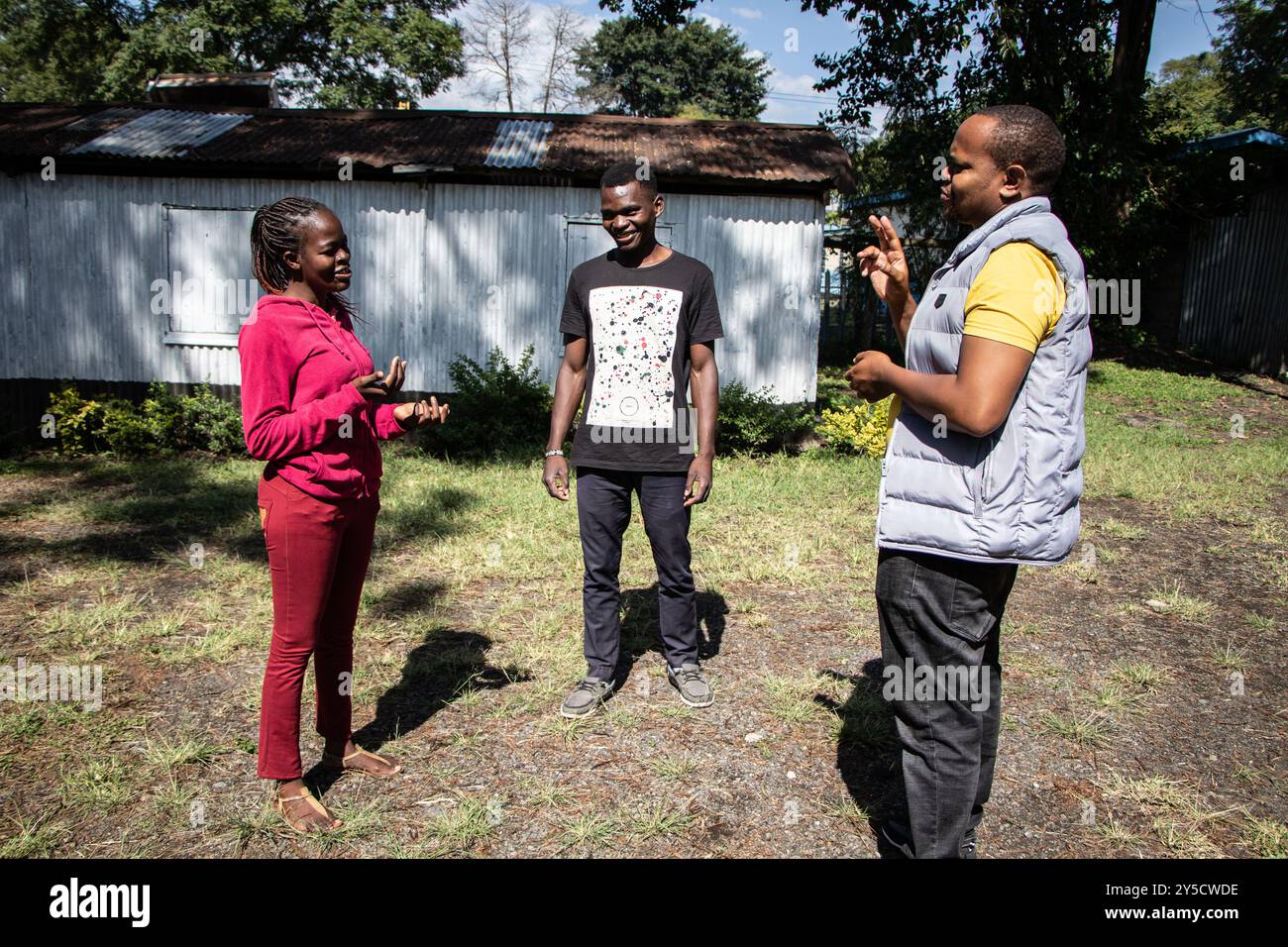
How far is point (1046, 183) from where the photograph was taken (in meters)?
2.20

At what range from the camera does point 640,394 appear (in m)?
3.62

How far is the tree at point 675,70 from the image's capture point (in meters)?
44.9

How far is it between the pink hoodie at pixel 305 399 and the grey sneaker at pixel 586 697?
1.43 meters

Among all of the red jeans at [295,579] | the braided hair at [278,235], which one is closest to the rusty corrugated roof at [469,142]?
the braided hair at [278,235]

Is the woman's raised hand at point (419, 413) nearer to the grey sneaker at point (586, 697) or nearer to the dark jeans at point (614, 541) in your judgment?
the dark jeans at point (614, 541)

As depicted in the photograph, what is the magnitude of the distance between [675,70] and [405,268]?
40248mm

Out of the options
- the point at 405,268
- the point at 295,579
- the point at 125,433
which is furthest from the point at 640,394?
the point at 125,433

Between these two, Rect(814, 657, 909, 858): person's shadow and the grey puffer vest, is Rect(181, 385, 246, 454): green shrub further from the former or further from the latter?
the grey puffer vest

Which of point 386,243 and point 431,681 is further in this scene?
point 386,243

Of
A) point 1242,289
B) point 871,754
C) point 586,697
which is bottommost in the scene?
point 871,754

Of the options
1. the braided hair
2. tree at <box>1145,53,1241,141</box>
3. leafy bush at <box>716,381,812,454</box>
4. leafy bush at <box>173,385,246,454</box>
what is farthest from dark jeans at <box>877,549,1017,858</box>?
tree at <box>1145,53,1241,141</box>

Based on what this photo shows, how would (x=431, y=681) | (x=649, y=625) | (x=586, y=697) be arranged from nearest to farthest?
(x=586, y=697) → (x=431, y=681) → (x=649, y=625)

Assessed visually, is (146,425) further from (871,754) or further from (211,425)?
(871,754)

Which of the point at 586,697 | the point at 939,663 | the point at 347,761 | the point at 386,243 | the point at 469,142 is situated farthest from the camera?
the point at 469,142
